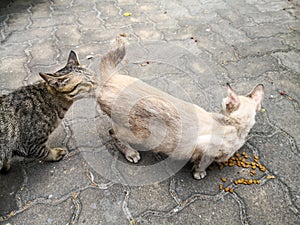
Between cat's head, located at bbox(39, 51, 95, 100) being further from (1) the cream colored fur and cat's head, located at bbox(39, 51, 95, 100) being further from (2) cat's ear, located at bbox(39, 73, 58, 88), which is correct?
(1) the cream colored fur

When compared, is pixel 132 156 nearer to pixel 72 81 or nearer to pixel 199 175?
pixel 199 175

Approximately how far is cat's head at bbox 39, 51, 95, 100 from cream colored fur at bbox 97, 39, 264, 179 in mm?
161

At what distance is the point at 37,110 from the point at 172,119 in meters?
1.27

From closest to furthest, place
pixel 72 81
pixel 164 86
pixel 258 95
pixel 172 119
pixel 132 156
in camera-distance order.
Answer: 1. pixel 172 119
2. pixel 72 81
3. pixel 258 95
4. pixel 132 156
5. pixel 164 86

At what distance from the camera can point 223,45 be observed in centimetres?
→ 423

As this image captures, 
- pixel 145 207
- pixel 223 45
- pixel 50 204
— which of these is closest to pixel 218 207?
pixel 145 207

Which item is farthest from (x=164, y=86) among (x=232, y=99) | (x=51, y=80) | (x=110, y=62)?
(x=51, y=80)

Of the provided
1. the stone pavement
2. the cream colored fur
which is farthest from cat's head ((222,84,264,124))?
the stone pavement

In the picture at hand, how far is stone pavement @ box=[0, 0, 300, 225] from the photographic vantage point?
7.99ft

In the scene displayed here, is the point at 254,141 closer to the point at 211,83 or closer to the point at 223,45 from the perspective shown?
the point at 211,83

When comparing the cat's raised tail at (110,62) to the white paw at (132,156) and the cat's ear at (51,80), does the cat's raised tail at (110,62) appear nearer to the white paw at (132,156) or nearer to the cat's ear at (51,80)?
the cat's ear at (51,80)

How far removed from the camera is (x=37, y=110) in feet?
8.03

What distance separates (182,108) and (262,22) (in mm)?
3316

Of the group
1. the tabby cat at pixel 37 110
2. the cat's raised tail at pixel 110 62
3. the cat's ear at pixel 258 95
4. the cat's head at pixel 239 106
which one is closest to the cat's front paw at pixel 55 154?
the tabby cat at pixel 37 110
